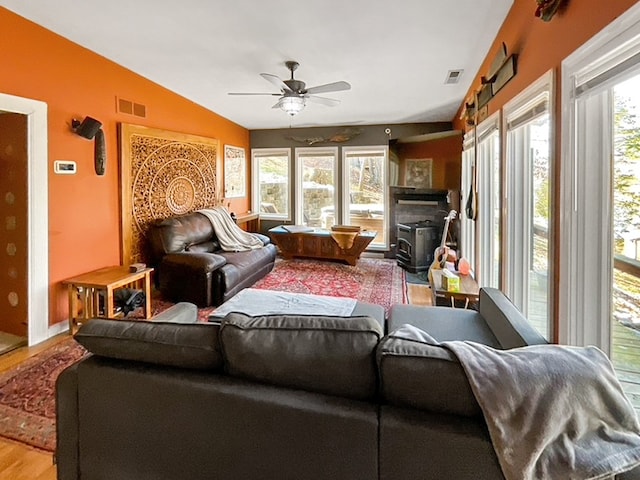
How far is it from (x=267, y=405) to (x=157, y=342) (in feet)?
1.49

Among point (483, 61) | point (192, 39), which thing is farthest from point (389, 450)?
point (483, 61)

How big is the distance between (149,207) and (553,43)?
437cm

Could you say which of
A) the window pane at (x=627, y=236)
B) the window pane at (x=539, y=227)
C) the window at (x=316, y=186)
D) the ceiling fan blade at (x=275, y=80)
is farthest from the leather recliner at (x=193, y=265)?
the window pane at (x=627, y=236)

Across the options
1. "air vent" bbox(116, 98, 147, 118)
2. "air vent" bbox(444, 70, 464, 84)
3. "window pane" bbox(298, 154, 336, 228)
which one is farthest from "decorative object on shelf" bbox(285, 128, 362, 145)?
"air vent" bbox(116, 98, 147, 118)

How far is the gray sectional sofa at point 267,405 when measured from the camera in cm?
103

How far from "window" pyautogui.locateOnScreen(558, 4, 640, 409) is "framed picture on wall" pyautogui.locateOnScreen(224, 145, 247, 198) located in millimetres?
5562

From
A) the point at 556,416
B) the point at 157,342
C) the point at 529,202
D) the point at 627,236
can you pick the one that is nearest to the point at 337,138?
the point at 529,202

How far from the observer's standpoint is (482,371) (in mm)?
1014

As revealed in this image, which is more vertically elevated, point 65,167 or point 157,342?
point 65,167

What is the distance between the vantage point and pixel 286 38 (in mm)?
3383

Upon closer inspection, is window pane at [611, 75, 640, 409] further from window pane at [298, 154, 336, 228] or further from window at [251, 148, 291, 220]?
window at [251, 148, 291, 220]

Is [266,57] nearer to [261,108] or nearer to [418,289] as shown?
[261,108]

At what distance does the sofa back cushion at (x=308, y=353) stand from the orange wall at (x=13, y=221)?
9.84 ft

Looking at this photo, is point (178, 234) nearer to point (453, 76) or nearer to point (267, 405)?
point (453, 76)
